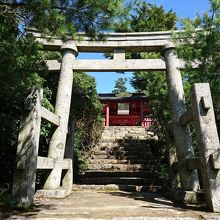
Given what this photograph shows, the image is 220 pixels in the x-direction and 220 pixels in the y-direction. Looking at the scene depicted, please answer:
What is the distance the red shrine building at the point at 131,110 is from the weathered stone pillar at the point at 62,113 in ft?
36.1

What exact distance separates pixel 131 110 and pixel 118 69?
1336cm

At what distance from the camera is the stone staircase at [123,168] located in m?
8.54

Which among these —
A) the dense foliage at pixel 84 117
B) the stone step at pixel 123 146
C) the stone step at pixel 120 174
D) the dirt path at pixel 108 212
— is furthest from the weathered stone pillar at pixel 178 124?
the stone step at pixel 123 146

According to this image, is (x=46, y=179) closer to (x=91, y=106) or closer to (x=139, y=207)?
(x=139, y=207)

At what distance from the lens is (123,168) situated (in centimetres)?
1017

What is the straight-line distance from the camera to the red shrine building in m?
19.1

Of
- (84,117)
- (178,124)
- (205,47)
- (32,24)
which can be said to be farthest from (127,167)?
(32,24)

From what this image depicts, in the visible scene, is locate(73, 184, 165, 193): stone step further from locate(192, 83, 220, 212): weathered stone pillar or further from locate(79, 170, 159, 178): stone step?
locate(192, 83, 220, 212): weathered stone pillar

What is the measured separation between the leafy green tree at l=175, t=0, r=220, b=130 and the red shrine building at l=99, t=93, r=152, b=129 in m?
11.9

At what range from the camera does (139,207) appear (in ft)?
15.9

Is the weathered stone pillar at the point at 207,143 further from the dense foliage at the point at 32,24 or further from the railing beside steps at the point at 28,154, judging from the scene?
the railing beside steps at the point at 28,154

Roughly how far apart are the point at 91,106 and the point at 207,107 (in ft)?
24.1

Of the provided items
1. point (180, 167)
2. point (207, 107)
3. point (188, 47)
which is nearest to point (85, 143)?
point (180, 167)

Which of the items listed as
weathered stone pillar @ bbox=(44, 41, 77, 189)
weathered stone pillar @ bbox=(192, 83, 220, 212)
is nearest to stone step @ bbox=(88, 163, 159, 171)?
weathered stone pillar @ bbox=(44, 41, 77, 189)
